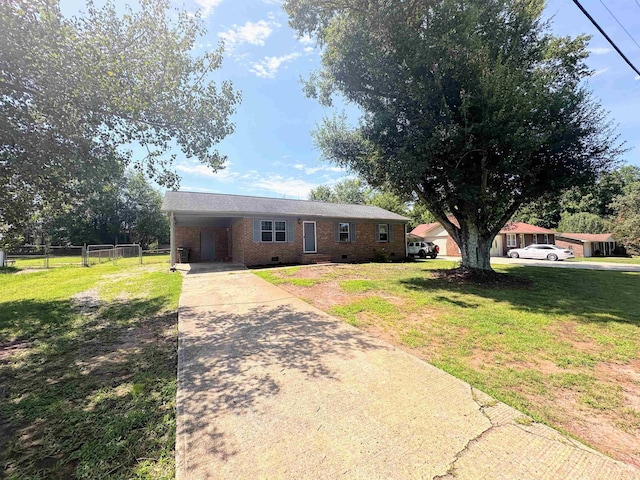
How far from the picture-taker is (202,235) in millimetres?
17812

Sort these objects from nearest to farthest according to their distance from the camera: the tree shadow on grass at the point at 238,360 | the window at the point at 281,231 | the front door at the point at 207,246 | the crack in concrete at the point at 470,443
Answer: the crack in concrete at the point at 470,443
the tree shadow on grass at the point at 238,360
the window at the point at 281,231
the front door at the point at 207,246

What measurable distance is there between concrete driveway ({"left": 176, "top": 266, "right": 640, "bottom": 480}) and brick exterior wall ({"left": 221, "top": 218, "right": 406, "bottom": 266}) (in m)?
10.4

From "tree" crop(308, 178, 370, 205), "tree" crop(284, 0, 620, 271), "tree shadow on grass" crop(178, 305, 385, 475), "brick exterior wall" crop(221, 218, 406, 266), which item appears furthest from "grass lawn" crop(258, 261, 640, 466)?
"tree" crop(308, 178, 370, 205)

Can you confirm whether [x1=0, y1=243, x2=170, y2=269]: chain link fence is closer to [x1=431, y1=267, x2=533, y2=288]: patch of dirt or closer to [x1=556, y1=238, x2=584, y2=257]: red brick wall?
[x1=431, y1=267, x2=533, y2=288]: patch of dirt

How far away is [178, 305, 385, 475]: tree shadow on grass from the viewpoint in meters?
2.30

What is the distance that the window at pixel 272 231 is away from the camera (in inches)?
580

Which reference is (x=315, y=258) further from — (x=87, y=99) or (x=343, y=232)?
(x=87, y=99)

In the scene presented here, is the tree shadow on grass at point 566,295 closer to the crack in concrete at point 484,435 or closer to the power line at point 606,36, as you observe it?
the crack in concrete at point 484,435

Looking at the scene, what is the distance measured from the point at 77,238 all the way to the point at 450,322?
152ft

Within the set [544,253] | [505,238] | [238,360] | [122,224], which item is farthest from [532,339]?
[122,224]

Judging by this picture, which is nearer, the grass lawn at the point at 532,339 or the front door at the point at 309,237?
the grass lawn at the point at 532,339

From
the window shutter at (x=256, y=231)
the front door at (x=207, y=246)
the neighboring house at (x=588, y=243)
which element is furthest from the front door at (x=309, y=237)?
the neighboring house at (x=588, y=243)

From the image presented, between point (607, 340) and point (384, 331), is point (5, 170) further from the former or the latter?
point (607, 340)

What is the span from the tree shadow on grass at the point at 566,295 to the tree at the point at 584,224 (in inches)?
1276
